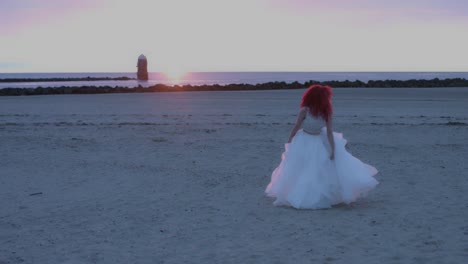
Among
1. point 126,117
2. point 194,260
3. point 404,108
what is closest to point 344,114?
point 404,108

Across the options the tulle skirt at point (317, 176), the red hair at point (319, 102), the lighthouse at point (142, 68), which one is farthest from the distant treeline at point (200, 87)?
the lighthouse at point (142, 68)

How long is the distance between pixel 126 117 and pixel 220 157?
10745mm

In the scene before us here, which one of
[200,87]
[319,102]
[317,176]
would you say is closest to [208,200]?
[317,176]

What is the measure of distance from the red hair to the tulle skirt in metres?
0.37

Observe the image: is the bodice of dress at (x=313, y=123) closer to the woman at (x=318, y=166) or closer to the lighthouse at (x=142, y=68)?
the woman at (x=318, y=166)

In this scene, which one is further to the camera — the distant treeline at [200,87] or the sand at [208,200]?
the distant treeline at [200,87]

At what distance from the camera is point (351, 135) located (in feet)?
56.5

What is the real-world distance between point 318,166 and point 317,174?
0.39 ft

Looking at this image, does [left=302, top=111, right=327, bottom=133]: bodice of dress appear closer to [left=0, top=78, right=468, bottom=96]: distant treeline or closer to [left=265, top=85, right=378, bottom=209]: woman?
[left=265, top=85, right=378, bottom=209]: woman

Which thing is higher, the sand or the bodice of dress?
the bodice of dress

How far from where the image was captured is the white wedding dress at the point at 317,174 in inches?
340

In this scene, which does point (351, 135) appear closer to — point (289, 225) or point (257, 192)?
point (257, 192)

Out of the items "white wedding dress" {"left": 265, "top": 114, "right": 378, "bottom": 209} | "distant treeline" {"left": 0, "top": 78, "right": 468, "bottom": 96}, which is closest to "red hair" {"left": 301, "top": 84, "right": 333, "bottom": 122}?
"white wedding dress" {"left": 265, "top": 114, "right": 378, "bottom": 209}

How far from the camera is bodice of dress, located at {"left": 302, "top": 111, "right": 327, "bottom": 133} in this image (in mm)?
8688
